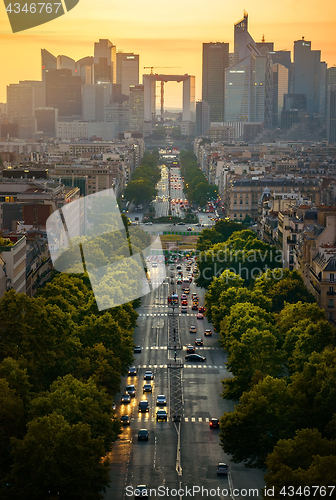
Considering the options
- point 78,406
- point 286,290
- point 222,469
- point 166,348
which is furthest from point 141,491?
point 286,290

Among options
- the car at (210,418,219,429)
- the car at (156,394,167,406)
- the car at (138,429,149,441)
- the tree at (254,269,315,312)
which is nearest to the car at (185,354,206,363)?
the tree at (254,269,315,312)

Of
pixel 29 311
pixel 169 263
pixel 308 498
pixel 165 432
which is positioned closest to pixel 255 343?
pixel 165 432

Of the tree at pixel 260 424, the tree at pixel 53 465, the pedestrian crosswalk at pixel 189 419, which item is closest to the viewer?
the tree at pixel 53 465

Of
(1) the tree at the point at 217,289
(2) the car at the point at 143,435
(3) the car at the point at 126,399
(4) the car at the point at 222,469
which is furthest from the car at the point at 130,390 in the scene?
(1) the tree at the point at 217,289

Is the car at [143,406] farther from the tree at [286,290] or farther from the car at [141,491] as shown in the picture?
the tree at [286,290]

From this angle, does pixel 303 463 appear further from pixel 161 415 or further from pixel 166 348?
pixel 166 348

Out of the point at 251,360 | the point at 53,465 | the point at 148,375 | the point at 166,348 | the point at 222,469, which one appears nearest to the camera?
the point at 53,465
